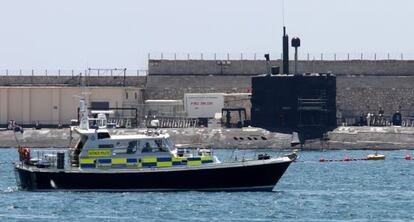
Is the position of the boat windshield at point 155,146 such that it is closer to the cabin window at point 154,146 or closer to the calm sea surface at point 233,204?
the cabin window at point 154,146

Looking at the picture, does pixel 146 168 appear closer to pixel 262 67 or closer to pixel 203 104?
pixel 203 104

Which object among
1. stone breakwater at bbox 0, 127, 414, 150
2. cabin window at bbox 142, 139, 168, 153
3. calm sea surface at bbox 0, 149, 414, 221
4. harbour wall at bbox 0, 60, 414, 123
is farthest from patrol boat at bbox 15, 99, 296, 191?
harbour wall at bbox 0, 60, 414, 123

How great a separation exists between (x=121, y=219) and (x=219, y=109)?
72784 millimetres

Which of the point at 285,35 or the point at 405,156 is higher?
the point at 285,35

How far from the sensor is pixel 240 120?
422 feet

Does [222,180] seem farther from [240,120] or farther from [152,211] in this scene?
[240,120]

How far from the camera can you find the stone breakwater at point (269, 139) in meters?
116

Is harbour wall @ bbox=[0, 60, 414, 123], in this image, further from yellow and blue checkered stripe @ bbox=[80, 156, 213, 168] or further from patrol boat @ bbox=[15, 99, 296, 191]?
yellow and blue checkered stripe @ bbox=[80, 156, 213, 168]

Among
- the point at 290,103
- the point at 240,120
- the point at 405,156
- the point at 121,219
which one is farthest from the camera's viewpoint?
the point at 240,120

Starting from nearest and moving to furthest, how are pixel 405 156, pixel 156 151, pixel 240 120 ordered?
1. pixel 156 151
2. pixel 405 156
3. pixel 240 120

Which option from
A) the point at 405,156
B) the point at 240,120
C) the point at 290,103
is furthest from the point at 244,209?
the point at 240,120

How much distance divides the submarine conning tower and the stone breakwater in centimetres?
116

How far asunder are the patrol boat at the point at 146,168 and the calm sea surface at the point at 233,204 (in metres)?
0.44

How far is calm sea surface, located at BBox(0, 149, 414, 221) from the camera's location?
58.1m
